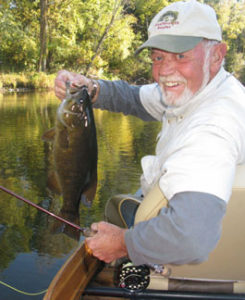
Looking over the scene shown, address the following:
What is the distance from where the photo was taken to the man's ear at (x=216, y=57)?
1957 mm

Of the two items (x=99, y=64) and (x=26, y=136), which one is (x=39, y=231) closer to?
(x=26, y=136)

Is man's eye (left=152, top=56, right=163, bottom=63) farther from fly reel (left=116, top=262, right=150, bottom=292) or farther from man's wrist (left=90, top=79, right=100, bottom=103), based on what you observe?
fly reel (left=116, top=262, right=150, bottom=292)

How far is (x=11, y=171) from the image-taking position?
5996 mm

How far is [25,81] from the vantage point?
70.4 feet

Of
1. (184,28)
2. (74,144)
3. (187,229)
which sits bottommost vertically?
(187,229)

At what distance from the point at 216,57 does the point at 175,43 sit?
0.28 m

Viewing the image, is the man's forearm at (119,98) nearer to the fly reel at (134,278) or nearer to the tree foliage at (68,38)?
the fly reel at (134,278)

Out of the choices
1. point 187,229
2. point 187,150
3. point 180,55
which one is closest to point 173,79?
point 180,55

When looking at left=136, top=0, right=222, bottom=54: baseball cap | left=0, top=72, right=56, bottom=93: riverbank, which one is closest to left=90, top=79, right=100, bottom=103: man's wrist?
left=136, top=0, right=222, bottom=54: baseball cap

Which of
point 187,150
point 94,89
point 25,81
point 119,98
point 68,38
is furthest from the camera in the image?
point 68,38

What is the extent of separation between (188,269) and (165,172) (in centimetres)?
66

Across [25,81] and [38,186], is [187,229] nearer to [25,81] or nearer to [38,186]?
[38,186]

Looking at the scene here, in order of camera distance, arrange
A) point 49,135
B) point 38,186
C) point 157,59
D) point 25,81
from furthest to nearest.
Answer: point 25,81, point 38,186, point 49,135, point 157,59

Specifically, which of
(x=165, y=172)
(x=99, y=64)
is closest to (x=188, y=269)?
(x=165, y=172)
